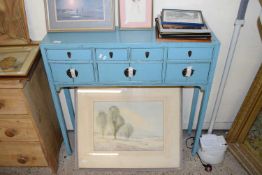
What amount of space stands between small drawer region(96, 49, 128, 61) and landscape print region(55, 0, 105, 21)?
0.94ft

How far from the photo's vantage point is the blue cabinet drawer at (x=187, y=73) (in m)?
1.61

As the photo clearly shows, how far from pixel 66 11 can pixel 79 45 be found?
33 cm

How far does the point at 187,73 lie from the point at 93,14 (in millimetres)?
738

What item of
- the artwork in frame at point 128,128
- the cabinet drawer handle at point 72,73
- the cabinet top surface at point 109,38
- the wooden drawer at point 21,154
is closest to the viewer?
the cabinet top surface at point 109,38

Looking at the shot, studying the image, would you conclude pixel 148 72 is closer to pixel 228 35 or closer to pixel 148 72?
pixel 148 72

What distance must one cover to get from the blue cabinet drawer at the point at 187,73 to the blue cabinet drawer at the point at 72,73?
509 mm

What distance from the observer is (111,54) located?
1560 millimetres

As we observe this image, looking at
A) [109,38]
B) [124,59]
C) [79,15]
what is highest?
[79,15]

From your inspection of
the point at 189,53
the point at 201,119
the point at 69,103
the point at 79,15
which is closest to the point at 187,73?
the point at 189,53

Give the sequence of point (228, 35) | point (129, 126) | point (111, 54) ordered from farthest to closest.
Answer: point (129, 126) → point (228, 35) → point (111, 54)

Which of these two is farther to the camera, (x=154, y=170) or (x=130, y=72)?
(x=154, y=170)

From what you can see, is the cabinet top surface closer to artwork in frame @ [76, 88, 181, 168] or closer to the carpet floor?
artwork in frame @ [76, 88, 181, 168]

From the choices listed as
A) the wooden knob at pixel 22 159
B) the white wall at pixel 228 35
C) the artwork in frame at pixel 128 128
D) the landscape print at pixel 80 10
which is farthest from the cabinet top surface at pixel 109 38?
the wooden knob at pixel 22 159

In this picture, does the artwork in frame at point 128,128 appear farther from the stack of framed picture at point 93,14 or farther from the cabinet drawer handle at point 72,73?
the stack of framed picture at point 93,14
